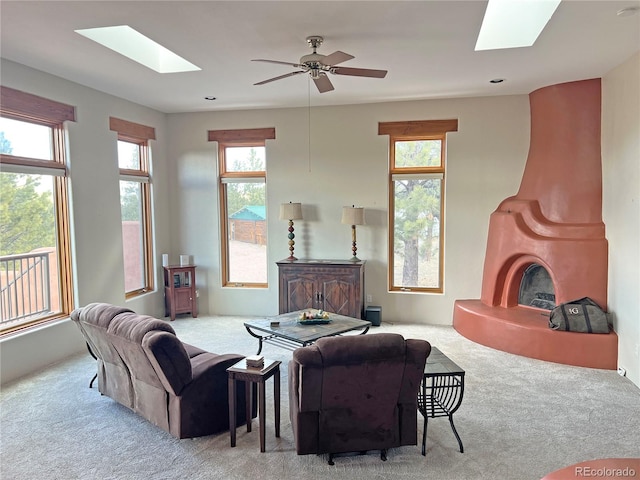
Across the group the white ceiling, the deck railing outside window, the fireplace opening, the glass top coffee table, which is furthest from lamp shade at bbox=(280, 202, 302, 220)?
the fireplace opening

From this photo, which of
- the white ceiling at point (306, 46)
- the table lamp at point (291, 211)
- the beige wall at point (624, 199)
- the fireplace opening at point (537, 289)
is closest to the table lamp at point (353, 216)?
the table lamp at point (291, 211)

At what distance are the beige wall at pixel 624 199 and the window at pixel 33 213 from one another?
5610 millimetres

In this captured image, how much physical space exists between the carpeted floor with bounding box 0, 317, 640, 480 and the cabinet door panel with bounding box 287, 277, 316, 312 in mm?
1759

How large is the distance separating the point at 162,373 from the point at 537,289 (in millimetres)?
4334

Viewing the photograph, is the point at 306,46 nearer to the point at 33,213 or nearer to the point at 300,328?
the point at 300,328

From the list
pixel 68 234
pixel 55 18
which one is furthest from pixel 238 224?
pixel 55 18

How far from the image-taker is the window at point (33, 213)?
4.00 meters

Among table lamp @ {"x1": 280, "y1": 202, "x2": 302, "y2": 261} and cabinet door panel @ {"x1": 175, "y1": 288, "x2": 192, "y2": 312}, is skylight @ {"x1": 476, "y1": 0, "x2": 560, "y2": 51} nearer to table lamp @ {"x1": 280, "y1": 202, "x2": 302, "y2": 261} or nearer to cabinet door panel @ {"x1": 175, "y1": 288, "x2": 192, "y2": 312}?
table lamp @ {"x1": 280, "y1": 202, "x2": 302, "y2": 261}

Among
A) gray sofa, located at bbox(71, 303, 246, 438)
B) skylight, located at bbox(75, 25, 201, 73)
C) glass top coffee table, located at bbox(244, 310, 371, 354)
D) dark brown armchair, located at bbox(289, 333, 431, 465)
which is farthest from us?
glass top coffee table, located at bbox(244, 310, 371, 354)

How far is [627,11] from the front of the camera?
9.62 ft

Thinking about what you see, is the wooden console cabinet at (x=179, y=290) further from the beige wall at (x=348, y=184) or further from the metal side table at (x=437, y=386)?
the metal side table at (x=437, y=386)

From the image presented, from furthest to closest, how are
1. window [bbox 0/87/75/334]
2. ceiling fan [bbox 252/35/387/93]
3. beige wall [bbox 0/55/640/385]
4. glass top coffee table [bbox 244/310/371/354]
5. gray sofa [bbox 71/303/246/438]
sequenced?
beige wall [bbox 0/55/640/385]
window [bbox 0/87/75/334]
glass top coffee table [bbox 244/310/371/354]
ceiling fan [bbox 252/35/387/93]
gray sofa [bbox 71/303/246/438]

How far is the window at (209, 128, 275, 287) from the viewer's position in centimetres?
621

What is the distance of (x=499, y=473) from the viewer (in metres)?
2.55
